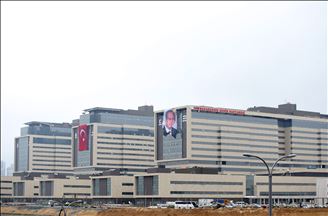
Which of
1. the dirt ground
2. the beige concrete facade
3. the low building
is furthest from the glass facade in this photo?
the low building

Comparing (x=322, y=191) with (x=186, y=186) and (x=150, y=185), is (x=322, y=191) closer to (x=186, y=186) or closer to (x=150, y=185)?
(x=186, y=186)

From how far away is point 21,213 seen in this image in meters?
199

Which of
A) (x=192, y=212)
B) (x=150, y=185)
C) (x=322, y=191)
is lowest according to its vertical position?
(x=192, y=212)

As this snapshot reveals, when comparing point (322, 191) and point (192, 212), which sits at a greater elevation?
point (322, 191)

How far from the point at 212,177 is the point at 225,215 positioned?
75.1m

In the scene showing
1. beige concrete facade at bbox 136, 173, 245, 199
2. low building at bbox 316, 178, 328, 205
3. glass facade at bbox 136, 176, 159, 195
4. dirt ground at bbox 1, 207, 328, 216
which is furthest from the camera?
glass facade at bbox 136, 176, 159, 195

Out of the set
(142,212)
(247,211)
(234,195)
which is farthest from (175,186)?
(247,211)

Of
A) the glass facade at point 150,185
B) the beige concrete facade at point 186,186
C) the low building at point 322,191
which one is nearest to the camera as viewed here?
the low building at point 322,191

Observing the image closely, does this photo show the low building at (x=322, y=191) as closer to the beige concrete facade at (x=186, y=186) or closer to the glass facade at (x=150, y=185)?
the beige concrete facade at (x=186, y=186)

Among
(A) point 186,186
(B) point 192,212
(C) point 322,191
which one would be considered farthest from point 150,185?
(B) point 192,212

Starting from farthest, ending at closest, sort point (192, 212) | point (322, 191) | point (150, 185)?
point (150, 185), point (322, 191), point (192, 212)

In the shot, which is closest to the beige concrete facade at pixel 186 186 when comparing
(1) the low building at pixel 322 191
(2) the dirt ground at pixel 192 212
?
(1) the low building at pixel 322 191

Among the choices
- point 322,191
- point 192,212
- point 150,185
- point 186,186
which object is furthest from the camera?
point 150,185

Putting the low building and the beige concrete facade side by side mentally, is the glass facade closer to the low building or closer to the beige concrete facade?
the beige concrete facade
